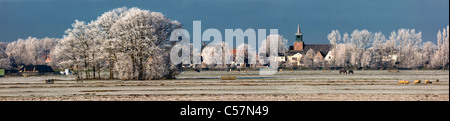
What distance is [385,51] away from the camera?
143 meters

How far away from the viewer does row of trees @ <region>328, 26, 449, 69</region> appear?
444 ft

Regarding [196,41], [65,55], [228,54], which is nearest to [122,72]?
[65,55]

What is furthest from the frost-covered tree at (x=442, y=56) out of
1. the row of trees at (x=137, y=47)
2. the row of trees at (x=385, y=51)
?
the row of trees at (x=137, y=47)

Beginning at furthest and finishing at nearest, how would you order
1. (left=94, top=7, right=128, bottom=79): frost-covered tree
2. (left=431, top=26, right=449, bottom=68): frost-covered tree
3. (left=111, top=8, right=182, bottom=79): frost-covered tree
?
(left=431, top=26, right=449, bottom=68): frost-covered tree
(left=94, top=7, right=128, bottom=79): frost-covered tree
(left=111, top=8, right=182, bottom=79): frost-covered tree

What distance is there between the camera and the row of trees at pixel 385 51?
444 ft

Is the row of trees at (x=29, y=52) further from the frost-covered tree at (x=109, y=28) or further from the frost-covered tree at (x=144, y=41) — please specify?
the frost-covered tree at (x=144, y=41)

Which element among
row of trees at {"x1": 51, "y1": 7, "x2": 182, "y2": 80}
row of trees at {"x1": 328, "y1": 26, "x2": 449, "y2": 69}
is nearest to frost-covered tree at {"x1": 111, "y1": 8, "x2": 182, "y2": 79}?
row of trees at {"x1": 51, "y1": 7, "x2": 182, "y2": 80}

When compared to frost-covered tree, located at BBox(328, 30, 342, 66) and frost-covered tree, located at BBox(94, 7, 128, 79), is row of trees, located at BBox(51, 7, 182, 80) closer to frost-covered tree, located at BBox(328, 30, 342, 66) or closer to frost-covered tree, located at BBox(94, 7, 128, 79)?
frost-covered tree, located at BBox(94, 7, 128, 79)

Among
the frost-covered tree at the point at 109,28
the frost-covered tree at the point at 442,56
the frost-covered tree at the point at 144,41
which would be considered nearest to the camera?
the frost-covered tree at the point at 144,41

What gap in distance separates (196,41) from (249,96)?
59.2m

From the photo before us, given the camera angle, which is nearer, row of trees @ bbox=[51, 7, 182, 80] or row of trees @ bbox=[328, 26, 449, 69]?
row of trees @ bbox=[51, 7, 182, 80]
